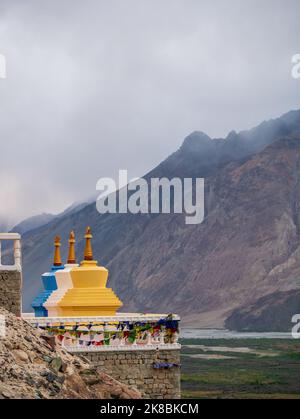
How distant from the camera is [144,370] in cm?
3488

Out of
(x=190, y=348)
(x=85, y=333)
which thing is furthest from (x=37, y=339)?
(x=190, y=348)

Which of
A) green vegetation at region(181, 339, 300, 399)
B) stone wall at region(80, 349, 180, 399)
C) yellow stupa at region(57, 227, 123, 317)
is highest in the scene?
yellow stupa at region(57, 227, 123, 317)

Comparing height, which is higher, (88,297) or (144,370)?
(88,297)

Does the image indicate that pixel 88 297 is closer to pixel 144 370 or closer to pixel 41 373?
pixel 144 370

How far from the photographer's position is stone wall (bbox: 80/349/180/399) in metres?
34.3

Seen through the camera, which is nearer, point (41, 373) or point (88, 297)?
point (41, 373)

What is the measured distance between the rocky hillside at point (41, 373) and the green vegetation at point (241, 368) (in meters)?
73.5

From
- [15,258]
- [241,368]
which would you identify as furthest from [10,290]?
[241,368]

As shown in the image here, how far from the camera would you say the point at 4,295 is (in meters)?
30.9

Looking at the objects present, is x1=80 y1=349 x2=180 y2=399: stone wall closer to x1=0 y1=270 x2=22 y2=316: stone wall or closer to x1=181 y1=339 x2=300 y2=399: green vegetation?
x1=0 y1=270 x2=22 y2=316: stone wall

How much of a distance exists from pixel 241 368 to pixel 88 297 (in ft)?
356

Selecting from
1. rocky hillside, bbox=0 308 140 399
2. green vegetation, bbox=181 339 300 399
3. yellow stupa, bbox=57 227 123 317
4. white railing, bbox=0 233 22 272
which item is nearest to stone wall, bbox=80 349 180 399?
rocky hillside, bbox=0 308 140 399

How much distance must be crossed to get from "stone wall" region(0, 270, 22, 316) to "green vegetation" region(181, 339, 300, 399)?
72410 millimetres
